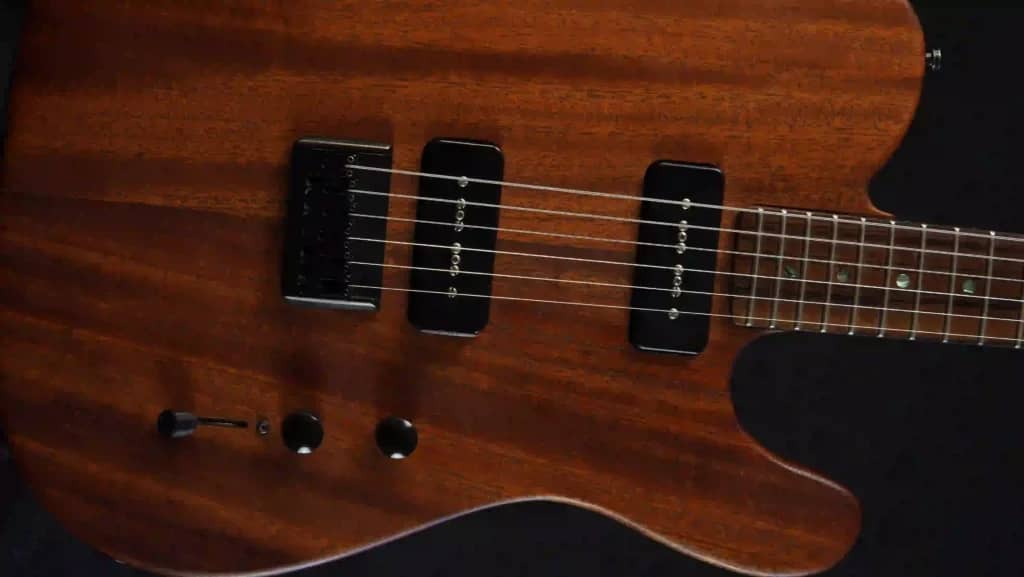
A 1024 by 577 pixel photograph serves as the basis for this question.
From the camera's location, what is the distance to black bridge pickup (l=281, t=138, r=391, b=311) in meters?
0.81

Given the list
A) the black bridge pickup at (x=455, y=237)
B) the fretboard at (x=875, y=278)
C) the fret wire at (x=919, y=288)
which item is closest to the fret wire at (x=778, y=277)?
the fretboard at (x=875, y=278)

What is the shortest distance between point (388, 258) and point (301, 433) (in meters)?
0.16

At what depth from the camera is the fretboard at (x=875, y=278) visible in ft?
2.78

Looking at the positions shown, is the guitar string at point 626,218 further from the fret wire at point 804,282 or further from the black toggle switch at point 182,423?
the black toggle switch at point 182,423

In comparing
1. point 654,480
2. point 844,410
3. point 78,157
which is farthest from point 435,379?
point 844,410

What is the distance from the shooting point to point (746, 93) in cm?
84

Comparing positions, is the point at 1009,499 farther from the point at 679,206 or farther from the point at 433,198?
the point at 433,198

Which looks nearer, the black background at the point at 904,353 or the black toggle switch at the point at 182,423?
the black toggle switch at the point at 182,423

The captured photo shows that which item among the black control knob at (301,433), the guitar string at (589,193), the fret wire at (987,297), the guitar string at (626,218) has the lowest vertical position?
the black control knob at (301,433)

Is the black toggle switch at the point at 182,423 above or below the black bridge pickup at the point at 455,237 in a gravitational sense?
below

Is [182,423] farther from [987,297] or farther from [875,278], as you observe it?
[987,297]

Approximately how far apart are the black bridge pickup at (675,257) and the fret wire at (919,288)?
19 cm

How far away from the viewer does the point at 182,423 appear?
2.66 feet

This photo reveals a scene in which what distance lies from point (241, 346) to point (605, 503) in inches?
13.4
